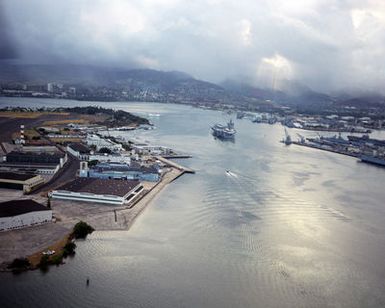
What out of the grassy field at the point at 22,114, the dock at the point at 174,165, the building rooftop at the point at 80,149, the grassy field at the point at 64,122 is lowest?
the dock at the point at 174,165

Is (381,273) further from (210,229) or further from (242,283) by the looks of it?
(210,229)

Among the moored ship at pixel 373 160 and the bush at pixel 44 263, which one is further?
the moored ship at pixel 373 160

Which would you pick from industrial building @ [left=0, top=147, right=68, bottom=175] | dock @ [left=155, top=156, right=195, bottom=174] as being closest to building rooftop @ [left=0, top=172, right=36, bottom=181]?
industrial building @ [left=0, top=147, right=68, bottom=175]

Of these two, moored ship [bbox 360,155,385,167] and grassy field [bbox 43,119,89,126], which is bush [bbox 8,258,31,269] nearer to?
moored ship [bbox 360,155,385,167]

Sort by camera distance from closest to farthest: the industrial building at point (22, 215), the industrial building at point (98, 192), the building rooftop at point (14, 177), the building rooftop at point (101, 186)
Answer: the industrial building at point (22, 215), the industrial building at point (98, 192), the building rooftop at point (101, 186), the building rooftop at point (14, 177)

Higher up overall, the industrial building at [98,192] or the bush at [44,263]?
the industrial building at [98,192]

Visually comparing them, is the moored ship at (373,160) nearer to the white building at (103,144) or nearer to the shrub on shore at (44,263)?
the white building at (103,144)

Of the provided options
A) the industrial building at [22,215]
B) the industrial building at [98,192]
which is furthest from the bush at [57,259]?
the industrial building at [98,192]
